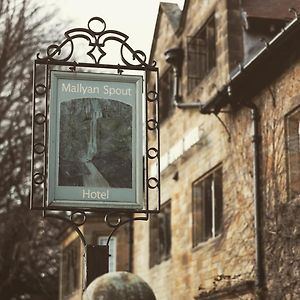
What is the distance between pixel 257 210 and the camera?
47.5ft

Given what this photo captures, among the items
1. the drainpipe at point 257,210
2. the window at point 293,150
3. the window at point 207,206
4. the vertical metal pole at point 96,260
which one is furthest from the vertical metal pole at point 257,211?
the vertical metal pole at point 96,260

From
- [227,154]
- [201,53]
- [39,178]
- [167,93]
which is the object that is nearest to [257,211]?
[227,154]

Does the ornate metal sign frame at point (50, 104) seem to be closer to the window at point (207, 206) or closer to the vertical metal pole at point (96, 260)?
the vertical metal pole at point (96, 260)

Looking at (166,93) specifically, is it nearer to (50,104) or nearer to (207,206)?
(207,206)

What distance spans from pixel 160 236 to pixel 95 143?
1266 centimetres

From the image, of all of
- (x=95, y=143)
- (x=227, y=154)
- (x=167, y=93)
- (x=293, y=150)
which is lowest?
(x=95, y=143)

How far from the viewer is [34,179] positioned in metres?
8.95

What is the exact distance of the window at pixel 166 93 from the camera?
21.2m

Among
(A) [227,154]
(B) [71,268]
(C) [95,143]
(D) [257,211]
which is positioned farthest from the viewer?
(B) [71,268]

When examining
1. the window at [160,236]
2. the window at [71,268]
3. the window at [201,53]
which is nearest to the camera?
the window at [201,53]

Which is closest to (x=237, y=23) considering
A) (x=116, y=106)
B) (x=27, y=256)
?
(x=116, y=106)

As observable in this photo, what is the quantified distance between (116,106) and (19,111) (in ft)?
66.9

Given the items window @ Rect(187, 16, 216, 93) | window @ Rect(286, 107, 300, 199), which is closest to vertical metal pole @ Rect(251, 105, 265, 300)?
window @ Rect(286, 107, 300, 199)

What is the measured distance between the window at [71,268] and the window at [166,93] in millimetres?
11106
